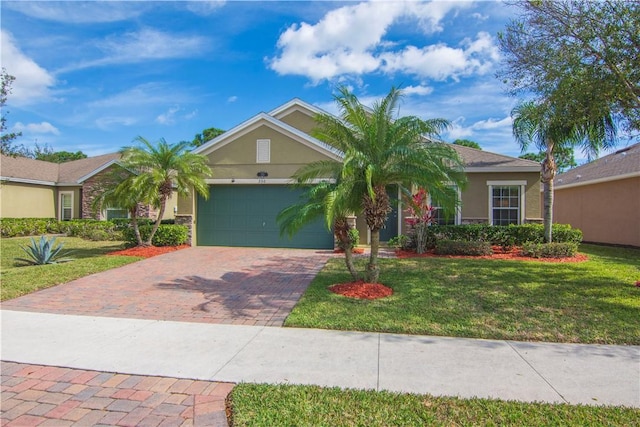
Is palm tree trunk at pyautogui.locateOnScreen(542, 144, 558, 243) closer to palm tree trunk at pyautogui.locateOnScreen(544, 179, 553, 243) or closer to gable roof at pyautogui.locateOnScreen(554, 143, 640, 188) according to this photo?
palm tree trunk at pyautogui.locateOnScreen(544, 179, 553, 243)

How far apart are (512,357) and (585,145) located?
30.4 feet

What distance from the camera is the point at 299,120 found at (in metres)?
17.3

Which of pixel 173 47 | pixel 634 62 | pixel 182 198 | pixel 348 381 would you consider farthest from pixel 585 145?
pixel 182 198

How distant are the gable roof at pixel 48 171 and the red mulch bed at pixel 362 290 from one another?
1695cm

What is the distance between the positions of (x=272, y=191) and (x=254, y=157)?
1.55 metres

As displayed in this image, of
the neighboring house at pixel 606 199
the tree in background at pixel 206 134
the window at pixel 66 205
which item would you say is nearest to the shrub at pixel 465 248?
the neighboring house at pixel 606 199

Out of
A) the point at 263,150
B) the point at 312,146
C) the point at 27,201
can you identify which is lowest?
the point at 27,201

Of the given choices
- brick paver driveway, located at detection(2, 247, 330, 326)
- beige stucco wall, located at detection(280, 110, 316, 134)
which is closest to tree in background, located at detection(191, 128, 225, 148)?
beige stucco wall, located at detection(280, 110, 316, 134)

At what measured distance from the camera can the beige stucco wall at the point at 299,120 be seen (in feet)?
56.3

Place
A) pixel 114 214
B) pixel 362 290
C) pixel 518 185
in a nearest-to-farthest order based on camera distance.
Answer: pixel 362 290, pixel 518 185, pixel 114 214

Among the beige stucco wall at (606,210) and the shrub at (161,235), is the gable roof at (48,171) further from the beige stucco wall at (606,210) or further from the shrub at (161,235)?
the beige stucco wall at (606,210)

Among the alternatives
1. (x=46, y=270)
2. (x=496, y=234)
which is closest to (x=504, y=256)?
(x=496, y=234)

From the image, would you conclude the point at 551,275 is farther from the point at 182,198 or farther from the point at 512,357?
the point at 182,198

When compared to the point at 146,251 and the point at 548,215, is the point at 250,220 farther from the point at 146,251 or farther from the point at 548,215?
the point at 548,215
